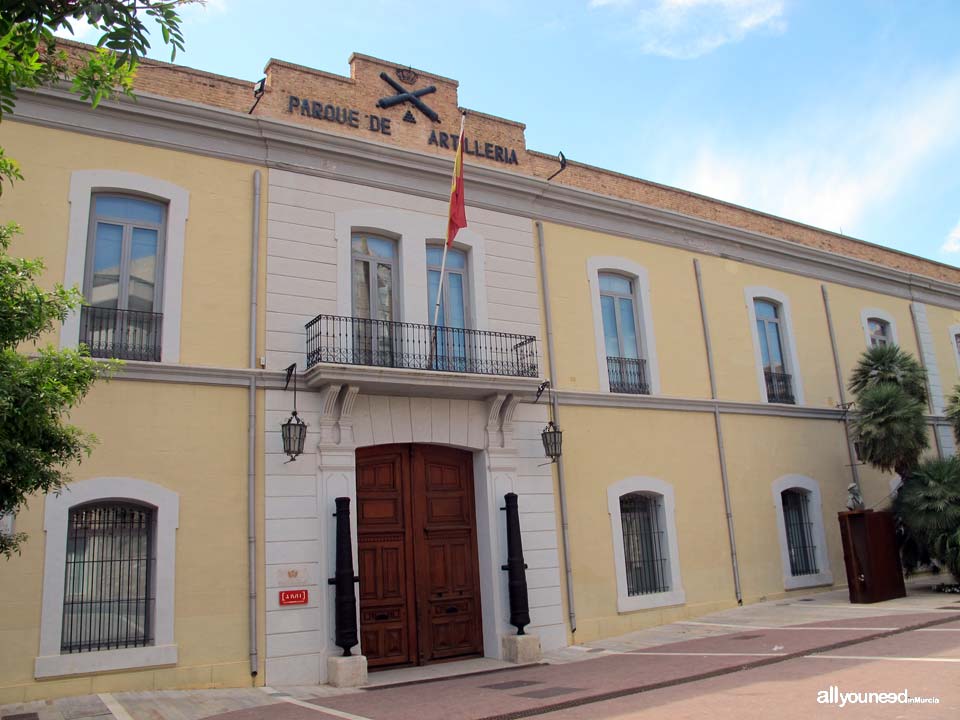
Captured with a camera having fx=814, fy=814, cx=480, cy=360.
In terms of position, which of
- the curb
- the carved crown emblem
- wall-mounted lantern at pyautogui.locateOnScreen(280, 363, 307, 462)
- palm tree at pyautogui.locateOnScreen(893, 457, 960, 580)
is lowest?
the curb

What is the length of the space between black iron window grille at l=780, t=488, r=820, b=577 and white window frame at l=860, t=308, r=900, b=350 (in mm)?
4949

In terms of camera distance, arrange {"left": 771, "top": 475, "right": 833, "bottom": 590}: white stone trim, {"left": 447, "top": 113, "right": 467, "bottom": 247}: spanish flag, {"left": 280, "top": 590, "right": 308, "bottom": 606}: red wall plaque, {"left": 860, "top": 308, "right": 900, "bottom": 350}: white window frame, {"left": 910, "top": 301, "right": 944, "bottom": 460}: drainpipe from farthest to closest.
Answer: {"left": 910, "top": 301, "right": 944, "bottom": 460}: drainpipe < {"left": 860, "top": 308, "right": 900, "bottom": 350}: white window frame < {"left": 771, "top": 475, "right": 833, "bottom": 590}: white stone trim < {"left": 447, "top": 113, "right": 467, "bottom": 247}: spanish flag < {"left": 280, "top": 590, "right": 308, "bottom": 606}: red wall plaque

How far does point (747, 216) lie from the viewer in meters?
18.5

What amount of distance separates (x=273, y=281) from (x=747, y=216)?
11.4 meters

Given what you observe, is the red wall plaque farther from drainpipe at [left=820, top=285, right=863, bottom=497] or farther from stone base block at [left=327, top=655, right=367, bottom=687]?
drainpipe at [left=820, top=285, right=863, bottom=497]

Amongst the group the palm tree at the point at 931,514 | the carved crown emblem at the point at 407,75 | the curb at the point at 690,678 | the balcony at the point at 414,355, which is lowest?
the curb at the point at 690,678

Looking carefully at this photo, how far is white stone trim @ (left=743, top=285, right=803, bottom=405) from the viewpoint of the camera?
688 inches

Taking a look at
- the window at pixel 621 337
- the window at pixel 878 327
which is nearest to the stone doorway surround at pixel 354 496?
the window at pixel 621 337

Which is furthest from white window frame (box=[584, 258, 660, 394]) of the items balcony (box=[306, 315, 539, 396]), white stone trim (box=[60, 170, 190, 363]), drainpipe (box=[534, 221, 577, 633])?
white stone trim (box=[60, 170, 190, 363])

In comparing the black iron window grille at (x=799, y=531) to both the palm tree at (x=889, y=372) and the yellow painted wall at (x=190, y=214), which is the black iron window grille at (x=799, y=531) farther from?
the yellow painted wall at (x=190, y=214)

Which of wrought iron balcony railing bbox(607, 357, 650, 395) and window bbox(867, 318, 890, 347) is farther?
window bbox(867, 318, 890, 347)

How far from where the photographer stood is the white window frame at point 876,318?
20203 mm

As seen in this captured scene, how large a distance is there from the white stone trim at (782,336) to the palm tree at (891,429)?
150 cm

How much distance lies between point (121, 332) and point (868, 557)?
44.0ft
